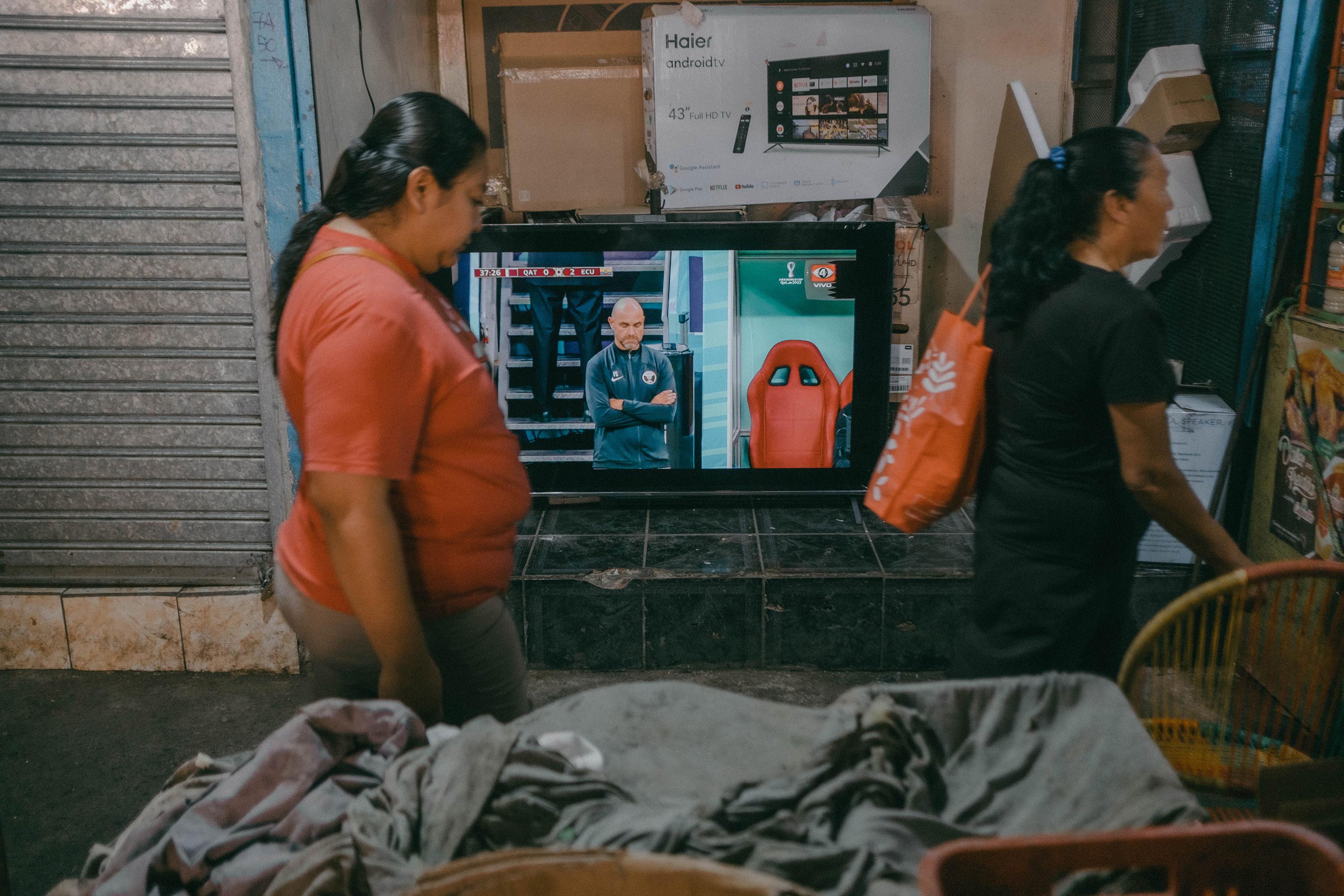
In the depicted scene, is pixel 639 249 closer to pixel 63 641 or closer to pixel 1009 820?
pixel 63 641

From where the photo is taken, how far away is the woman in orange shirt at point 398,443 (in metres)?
1.50

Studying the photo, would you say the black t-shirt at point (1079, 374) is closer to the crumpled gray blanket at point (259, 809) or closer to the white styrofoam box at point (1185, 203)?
the crumpled gray blanket at point (259, 809)

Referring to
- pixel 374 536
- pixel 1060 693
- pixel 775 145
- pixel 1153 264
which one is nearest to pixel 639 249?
pixel 775 145

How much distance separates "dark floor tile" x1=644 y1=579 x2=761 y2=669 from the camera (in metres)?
3.69

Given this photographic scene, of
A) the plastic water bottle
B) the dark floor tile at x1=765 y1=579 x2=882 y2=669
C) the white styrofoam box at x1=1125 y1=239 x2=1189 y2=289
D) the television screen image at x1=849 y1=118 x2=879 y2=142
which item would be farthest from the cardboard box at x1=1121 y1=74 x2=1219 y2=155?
the dark floor tile at x1=765 y1=579 x2=882 y2=669

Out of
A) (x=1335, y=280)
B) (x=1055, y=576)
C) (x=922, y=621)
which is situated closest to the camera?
(x=1055, y=576)

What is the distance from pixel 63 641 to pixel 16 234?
60.5 inches

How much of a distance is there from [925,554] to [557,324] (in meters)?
1.77

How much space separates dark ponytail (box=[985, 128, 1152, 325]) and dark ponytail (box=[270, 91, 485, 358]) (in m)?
1.10

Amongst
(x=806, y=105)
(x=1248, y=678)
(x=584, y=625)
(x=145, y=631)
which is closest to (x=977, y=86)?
(x=806, y=105)

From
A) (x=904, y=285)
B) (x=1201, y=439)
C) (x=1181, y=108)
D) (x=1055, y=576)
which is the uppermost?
(x=1181, y=108)

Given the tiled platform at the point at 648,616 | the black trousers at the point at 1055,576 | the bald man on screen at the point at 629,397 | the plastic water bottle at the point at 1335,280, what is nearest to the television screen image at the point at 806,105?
the bald man on screen at the point at 629,397

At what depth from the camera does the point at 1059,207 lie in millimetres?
1989

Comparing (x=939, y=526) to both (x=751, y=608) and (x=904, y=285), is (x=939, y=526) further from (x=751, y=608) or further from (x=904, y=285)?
(x=904, y=285)
